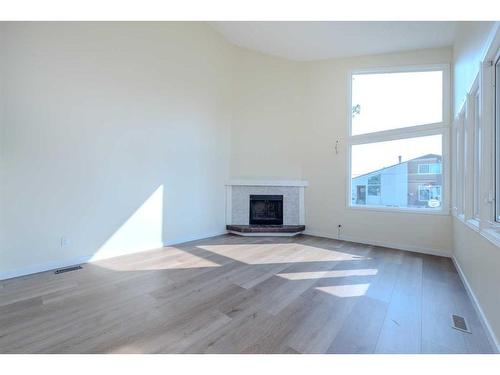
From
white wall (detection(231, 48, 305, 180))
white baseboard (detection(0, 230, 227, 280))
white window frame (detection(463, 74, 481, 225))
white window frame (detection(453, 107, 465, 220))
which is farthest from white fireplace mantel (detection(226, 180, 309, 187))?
white window frame (detection(463, 74, 481, 225))

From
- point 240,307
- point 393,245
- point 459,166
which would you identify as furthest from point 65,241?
point 459,166

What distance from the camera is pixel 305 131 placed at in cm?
509

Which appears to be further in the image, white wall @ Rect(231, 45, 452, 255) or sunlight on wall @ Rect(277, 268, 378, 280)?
white wall @ Rect(231, 45, 452, 255)

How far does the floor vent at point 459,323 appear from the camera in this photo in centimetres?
172

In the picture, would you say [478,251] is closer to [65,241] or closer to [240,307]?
[240,307]

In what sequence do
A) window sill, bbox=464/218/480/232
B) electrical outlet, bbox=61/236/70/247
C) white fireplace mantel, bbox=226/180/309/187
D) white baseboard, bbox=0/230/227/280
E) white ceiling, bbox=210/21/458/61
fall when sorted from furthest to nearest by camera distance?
Answer: white fireplace mantel, bbox=226/180/309/187, white ceiling, bbox=210/21/458/61, electrical outlet, bbox=61/236/70/247, white baseboard, bbox=0/230/227/280, window sill, bbox=464/218/480/232

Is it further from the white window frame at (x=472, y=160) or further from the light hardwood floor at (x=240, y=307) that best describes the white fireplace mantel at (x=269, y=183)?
the white window frame at (x=472, y=160)

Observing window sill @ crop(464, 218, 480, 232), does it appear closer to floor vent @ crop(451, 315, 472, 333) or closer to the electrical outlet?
floor vent @ crop(451, 315, 472, 333)

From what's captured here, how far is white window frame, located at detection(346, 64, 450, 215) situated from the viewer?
3666 mm

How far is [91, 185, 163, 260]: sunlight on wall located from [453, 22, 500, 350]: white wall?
3.91 m

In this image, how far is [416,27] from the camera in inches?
136

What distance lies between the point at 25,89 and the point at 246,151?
355cm

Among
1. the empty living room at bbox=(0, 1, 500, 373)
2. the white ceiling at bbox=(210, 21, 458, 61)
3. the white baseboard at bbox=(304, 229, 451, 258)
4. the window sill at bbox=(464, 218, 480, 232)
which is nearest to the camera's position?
the empty living room at bbox=(0, 1, 500, 373)

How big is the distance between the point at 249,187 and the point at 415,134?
3.18 m
